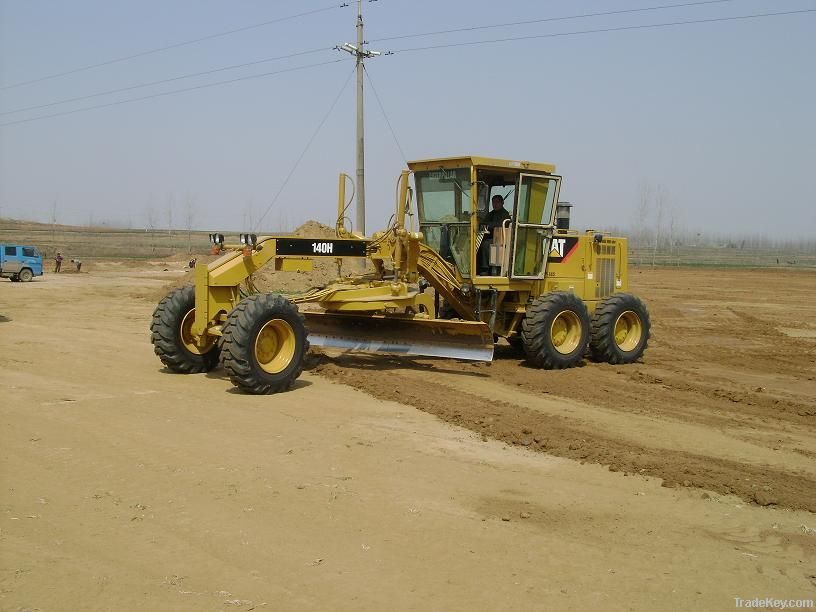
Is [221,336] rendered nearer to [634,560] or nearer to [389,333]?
[389,333]

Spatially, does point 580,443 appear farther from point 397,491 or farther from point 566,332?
point 566,332

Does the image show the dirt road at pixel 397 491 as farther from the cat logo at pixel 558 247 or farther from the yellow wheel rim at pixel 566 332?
the cat logo at pixel 558 247

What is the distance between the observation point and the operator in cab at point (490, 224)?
1258cm

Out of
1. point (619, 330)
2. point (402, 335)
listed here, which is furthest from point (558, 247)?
point (402, 335)

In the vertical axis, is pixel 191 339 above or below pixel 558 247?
below

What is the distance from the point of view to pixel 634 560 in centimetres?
496

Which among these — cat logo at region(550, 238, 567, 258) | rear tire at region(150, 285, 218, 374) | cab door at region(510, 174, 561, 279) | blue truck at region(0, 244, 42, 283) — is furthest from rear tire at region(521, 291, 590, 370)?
blue truck at region(0, 244, 42, 283)

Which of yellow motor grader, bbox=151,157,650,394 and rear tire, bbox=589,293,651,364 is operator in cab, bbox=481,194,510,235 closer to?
yellow motor grader, bbox=151,157,650,394

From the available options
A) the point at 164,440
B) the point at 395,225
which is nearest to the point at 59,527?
the point at 164,440

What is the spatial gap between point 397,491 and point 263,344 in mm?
4174

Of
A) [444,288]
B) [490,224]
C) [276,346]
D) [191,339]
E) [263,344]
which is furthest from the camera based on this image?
[490,224]

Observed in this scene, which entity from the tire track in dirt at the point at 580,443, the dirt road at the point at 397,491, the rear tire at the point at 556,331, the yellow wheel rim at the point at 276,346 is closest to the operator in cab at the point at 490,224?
the rear tire at the point at 556,331

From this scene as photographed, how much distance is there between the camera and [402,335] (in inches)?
470

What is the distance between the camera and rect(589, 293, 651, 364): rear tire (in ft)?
43.0
